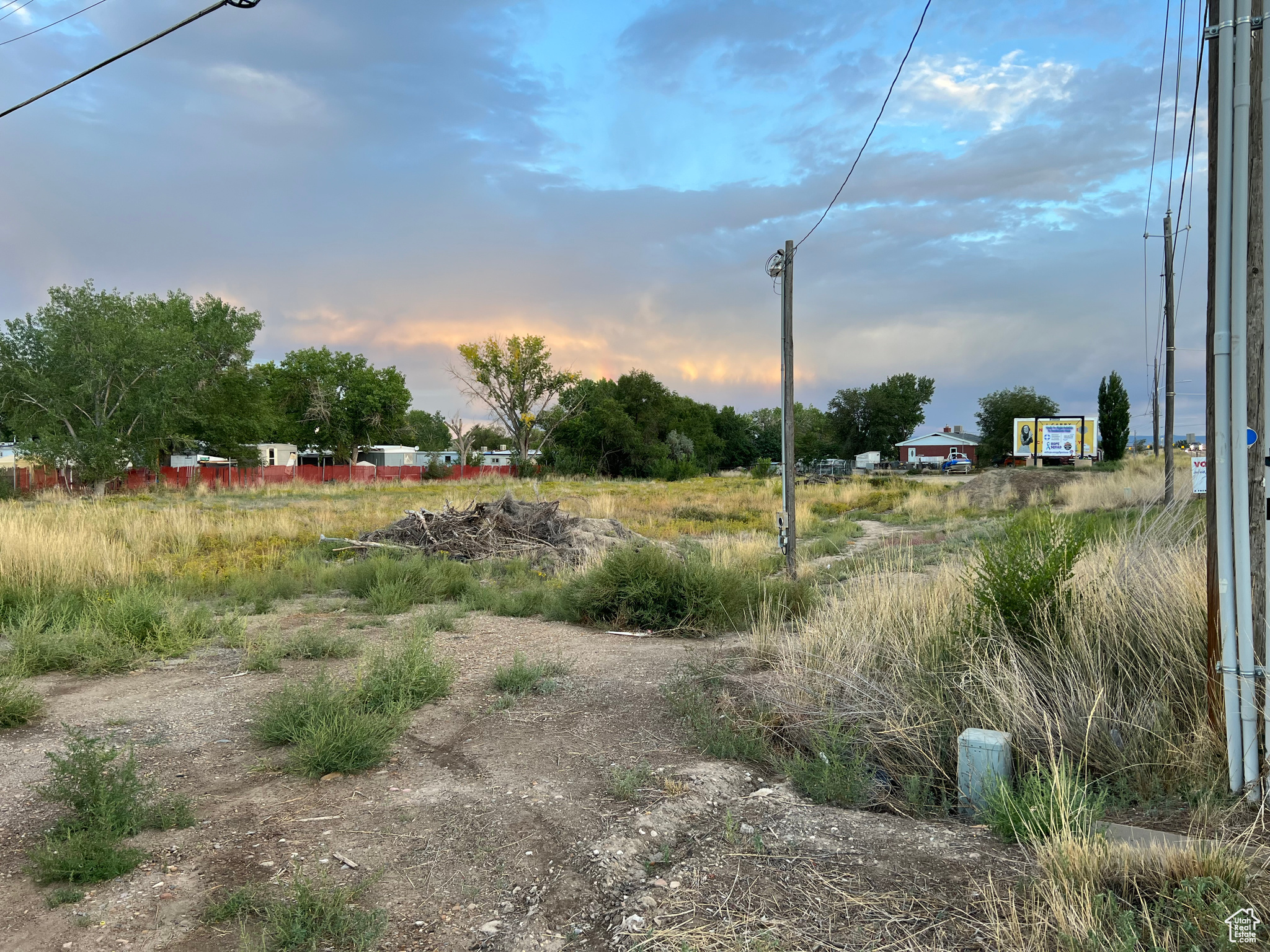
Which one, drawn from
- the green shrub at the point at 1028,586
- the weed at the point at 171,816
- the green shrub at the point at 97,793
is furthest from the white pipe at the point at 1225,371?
the green shrub at the point at 97,793

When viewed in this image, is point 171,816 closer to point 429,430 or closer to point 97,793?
point 97,793

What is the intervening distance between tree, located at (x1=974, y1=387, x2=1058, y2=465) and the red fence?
51882mm

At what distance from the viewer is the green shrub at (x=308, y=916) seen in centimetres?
324

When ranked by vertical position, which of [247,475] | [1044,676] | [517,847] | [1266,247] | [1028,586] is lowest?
[517,847]

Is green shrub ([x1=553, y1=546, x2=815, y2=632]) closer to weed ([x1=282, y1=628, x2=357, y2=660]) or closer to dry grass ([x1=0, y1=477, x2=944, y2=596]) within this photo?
dry grass ([x1=0, y1=477, x2=944, y2=596])

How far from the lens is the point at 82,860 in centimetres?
372

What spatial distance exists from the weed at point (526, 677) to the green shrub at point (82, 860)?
11.0 ft

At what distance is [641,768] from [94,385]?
4099cm

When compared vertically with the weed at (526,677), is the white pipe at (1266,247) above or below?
above

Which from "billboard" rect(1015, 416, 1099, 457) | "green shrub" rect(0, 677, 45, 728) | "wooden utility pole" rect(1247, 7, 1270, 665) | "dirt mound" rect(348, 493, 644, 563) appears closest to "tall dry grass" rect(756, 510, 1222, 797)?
"wooden utility pole" rect(1247, 7, 1270, 665)

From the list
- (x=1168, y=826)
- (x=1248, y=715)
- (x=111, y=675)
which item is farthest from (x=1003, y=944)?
(x=111, y=675)

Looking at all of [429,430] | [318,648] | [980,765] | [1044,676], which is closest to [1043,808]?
[980,765]

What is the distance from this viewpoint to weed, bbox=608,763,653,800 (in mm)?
4742

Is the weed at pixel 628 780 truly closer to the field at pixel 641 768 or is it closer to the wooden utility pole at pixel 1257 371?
the field at pixel 641 768
